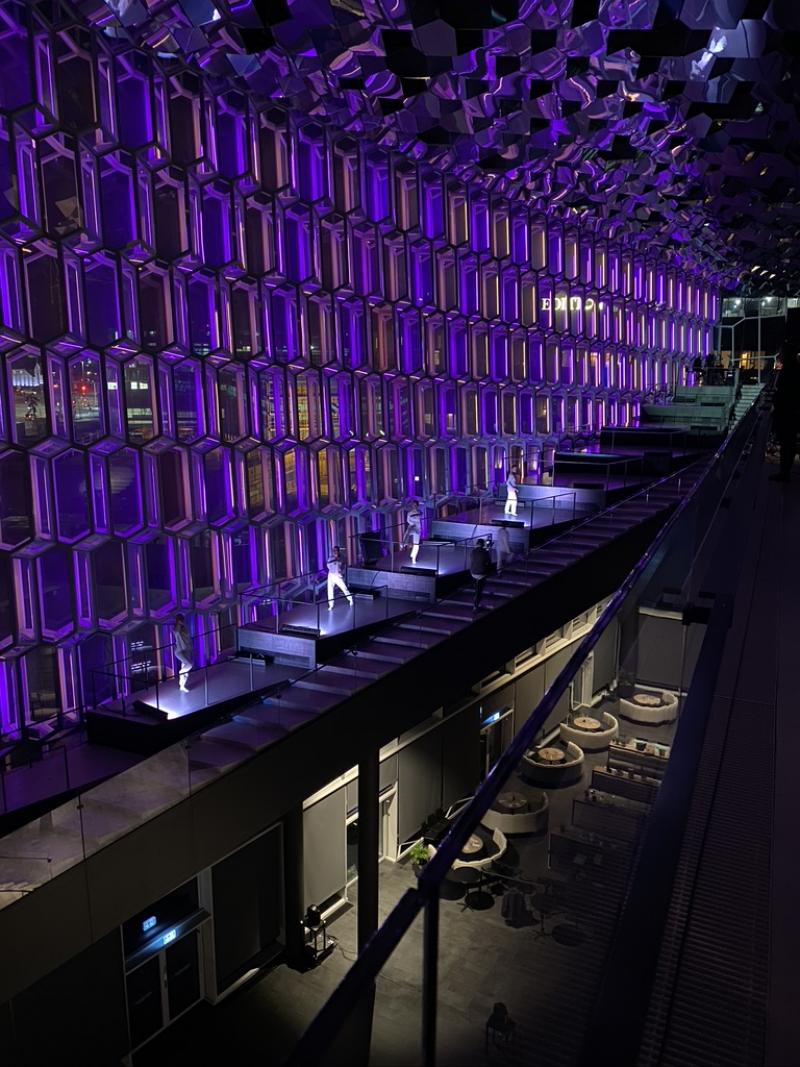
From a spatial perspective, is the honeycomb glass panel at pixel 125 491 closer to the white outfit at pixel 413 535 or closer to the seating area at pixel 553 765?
the white outfit at pixel 413 535

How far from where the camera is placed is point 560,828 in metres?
1.31

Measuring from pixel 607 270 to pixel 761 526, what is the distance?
1637 centimetres

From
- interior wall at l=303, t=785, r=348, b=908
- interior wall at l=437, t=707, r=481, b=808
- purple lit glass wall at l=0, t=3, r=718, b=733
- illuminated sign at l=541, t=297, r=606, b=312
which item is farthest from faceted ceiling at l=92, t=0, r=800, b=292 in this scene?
interior wall at l=437, t=707, r=481, b=808

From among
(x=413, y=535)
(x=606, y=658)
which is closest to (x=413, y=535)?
(x=413, y=535)

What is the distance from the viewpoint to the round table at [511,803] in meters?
1.03

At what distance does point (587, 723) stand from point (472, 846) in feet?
1.96

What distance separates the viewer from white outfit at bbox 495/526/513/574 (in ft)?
32.5

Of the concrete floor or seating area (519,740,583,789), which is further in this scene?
seating area (519,740,583,789)

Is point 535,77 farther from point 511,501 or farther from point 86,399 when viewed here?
point 86,399

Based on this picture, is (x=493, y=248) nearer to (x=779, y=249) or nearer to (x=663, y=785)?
(x=779, y=249)

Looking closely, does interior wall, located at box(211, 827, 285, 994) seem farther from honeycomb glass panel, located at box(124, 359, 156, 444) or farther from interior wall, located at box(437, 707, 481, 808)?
honeycomb glass panel, located at box(124, 359, 156, 444)

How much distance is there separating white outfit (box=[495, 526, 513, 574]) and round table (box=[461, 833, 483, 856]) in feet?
29.0

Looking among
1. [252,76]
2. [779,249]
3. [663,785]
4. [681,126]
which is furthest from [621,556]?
[779,249]

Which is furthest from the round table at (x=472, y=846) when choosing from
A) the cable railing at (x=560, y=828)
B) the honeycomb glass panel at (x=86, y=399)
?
the honeycomb glass panel at (x=86, y=399)
